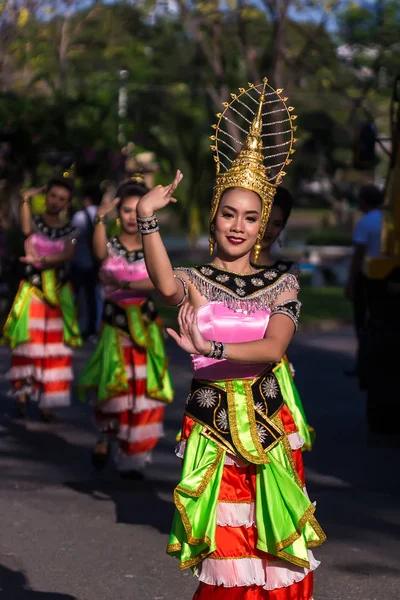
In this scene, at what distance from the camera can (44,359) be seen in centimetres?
1099

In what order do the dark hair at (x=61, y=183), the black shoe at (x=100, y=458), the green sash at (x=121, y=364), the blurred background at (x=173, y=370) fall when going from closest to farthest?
the blurred background at (x=173, y=370)
the green sash at (x=121, y=364)
the black shoe at (x=100, y=458)
the dark hair at (x=61, y=183)

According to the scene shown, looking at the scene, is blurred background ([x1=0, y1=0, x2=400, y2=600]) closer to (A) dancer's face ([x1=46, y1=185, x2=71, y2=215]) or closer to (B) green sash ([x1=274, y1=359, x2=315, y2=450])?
(B) green sash ([x1=274, y1=359, x2=315, y2=450])

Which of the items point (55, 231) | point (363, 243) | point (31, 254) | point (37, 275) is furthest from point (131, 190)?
point (363, 243)

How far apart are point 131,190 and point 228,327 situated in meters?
3.54

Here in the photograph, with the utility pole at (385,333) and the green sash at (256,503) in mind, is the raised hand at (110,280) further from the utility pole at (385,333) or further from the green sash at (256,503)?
the green sash at (256,503)

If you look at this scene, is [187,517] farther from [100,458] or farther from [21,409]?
[21,409]

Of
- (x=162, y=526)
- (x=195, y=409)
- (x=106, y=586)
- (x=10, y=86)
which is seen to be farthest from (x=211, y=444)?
(x=10, y=86)

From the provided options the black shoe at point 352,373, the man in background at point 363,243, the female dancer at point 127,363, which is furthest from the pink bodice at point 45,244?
the black shoe at point 352,373

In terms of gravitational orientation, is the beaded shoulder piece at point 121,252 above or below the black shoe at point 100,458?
above

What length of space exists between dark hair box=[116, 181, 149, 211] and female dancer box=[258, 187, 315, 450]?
1.38 meters

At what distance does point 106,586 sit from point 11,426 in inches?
194

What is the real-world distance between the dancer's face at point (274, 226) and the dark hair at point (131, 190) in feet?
4.59

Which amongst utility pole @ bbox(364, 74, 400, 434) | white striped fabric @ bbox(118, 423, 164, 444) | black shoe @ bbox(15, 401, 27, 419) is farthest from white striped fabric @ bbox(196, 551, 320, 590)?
black shoe @ bbox(15, 401, 27, 419)

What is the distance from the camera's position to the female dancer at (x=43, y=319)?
1081 centimetres
